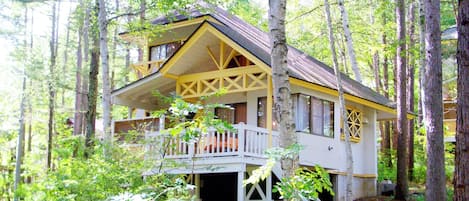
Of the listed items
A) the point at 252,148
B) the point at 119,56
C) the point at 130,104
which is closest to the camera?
the point at 252,148

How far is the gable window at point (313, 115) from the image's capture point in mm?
14227

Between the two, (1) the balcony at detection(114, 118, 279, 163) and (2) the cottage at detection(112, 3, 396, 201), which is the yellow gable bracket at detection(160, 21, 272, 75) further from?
(1) the balcony at detection(114, 118, 279, 163)

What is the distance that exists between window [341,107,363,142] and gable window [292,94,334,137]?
3.70 feet

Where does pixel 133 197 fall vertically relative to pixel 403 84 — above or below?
below

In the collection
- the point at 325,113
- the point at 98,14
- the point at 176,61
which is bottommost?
the point at 325,113

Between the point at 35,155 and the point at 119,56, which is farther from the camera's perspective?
the point at 119,56

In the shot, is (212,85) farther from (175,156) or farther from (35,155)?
(35,155)

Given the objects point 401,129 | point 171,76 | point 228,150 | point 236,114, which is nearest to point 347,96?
point 401,129

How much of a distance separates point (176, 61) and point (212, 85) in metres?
1.20

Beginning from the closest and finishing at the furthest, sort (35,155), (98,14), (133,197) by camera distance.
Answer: (133,197)
(98,14)
(35,155)

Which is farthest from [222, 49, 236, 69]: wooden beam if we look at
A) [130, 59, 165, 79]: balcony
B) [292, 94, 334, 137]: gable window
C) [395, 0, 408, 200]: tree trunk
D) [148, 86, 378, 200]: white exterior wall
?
[130, 59, 165, 79]: balcony

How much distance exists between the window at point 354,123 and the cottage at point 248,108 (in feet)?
0.10

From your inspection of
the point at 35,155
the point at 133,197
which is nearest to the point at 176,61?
the point at 133,197

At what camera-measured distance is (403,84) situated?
47.8 ft
